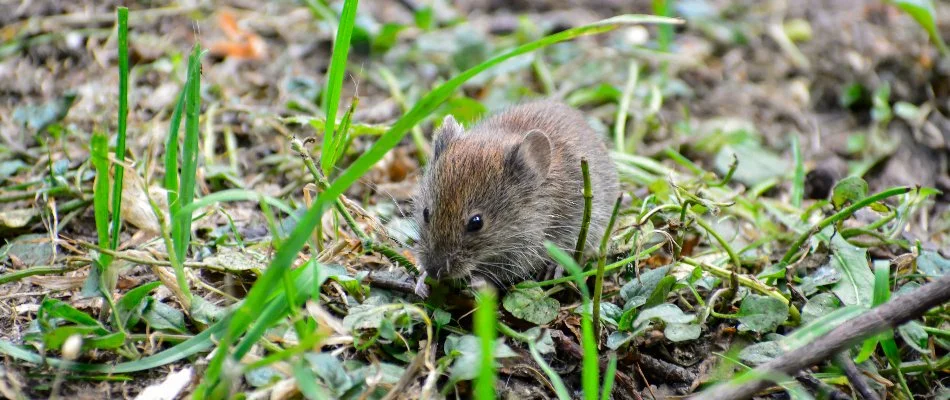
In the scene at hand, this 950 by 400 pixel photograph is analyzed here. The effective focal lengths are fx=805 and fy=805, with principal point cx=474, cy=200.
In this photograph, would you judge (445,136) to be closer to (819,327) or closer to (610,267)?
(610,267)

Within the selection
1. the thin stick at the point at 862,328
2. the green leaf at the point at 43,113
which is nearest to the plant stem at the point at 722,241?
the thin stick at the point at 862,328

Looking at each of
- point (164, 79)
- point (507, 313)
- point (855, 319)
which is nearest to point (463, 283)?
point (507, 313)

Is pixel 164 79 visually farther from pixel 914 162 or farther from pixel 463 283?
pixel 914 162

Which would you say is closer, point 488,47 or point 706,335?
point 706,335

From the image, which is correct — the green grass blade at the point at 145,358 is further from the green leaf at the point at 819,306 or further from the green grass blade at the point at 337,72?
the green leaf at the point at 819,306

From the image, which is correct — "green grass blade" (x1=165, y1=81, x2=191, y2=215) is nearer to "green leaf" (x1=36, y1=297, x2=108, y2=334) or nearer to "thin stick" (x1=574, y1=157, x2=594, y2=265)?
"green leaf" (x1=36, y1=297, x2=108, y2=334)

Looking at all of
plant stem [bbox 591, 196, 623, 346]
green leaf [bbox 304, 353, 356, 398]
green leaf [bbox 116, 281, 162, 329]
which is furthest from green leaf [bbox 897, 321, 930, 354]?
green leaf [bbox 116, 281, 162, 329]
